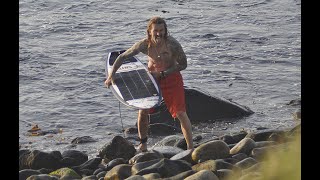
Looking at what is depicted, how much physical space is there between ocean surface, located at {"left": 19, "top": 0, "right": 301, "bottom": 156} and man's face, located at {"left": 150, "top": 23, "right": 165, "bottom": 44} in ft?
9.88

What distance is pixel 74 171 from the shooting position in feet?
31.9

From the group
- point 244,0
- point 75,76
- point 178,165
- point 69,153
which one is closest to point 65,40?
point 75,76

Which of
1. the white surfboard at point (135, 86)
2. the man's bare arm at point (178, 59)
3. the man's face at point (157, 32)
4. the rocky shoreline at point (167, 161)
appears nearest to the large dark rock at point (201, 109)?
the rocky shoreline at point (167, 161)

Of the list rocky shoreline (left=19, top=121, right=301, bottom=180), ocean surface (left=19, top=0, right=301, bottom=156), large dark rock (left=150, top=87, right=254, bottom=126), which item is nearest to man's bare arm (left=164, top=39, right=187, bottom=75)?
rocky shoreline (left=19, top=121, right=301, bottom=180)

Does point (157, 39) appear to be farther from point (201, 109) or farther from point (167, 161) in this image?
point (201, 109)

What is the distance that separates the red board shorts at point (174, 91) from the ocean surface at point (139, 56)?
259 centimetres

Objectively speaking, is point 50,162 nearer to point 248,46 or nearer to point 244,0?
point 248,46

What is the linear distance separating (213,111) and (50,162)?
3.76 metres

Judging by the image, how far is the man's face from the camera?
31.1 feet

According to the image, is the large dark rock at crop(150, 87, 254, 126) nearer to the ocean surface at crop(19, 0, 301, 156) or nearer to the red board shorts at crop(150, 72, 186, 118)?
the ocean surface at crop(19, 0, 301, 156)

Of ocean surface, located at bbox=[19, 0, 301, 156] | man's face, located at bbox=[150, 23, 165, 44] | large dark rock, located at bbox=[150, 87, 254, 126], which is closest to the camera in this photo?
man's face, located at bbox=[150, 23, 165, 44]

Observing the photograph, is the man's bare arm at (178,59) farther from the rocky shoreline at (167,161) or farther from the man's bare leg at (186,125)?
the rocky shoreline at (167,161)

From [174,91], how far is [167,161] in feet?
3.83

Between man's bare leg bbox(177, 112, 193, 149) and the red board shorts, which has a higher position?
the red board shorts
